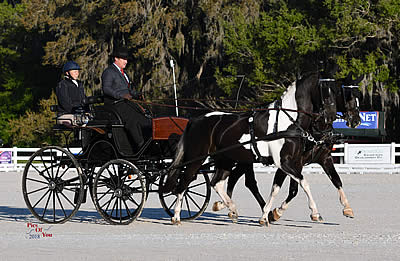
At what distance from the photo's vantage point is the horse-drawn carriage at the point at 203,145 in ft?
31.2

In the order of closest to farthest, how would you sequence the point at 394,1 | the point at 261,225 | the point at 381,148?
the point at 261,225 → the point at 381,148 → the point at 394,1

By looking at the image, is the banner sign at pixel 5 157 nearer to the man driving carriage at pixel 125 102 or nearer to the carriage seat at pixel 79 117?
the carriage seat at pixel 79 117

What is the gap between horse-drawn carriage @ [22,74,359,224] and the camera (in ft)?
31.2

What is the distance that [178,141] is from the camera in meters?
10.6

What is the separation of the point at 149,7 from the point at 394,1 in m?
12.5

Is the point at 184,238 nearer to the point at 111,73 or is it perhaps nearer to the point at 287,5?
the point at 111,73

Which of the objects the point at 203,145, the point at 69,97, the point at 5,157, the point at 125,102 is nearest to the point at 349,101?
the point at 203,145

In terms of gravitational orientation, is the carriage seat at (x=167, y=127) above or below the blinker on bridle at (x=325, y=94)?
below

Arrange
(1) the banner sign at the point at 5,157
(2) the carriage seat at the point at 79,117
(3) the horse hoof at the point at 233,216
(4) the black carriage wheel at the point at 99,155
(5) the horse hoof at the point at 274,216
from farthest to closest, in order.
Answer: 1. (1) the banner sign at the point at 5,157
2. (4) the black carriage wheel at the point at 99,155
3. (2) the carriage seat at the point at 79,117
4. (3) the horse hoof at the point at 233,216
5. (5) the horse hoof at the point at 274,216

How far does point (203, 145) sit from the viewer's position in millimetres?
10180

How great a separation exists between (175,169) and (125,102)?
119 centimetres

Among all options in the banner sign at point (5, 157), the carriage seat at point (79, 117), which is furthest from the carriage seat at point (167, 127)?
the banner sign at point (5, 157)

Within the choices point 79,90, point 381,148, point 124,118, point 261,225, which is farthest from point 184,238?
point 381,148

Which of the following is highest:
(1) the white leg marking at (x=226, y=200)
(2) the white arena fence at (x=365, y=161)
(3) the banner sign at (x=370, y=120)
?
(1) the white leg marking at (x=226, y=200)
